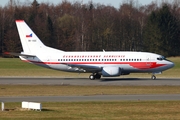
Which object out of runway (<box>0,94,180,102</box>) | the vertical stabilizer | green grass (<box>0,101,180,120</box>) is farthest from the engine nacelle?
green grass (<box>0,101,180,120</box>)

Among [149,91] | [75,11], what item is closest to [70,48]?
[75,11]

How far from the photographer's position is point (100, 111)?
26.5m

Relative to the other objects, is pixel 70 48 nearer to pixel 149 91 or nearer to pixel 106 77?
pixel 106 77

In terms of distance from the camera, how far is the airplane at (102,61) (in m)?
54.8

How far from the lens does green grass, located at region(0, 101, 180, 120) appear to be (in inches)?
955

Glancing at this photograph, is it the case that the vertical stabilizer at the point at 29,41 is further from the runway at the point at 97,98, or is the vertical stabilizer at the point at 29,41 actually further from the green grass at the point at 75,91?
the runway at the point at 97,98

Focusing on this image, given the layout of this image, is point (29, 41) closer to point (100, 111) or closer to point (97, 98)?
point (97, 98)

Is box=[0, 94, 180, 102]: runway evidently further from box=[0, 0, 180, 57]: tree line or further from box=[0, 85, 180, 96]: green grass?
box=[0, 0, 180, 57]: tree line

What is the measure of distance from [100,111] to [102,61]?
2876 cm

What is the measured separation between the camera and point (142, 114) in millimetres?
25391

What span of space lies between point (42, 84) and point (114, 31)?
277 feet

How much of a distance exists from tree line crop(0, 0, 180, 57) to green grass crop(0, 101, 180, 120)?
288 feet

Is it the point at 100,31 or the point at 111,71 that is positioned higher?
the point at 100,31

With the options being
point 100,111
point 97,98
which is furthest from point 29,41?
point 100,111
